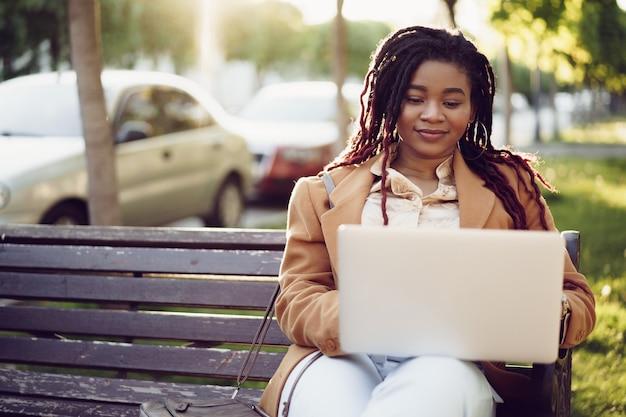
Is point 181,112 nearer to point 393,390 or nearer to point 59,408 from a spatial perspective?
point 59,408

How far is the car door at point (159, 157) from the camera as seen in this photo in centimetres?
756

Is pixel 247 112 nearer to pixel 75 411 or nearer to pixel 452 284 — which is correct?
pixel 75 411

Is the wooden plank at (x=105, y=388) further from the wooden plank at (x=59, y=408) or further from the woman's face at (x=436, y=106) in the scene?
the woman's face at (x=436, y=106)

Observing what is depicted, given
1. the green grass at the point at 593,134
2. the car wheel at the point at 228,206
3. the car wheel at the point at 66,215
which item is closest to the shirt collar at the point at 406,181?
the car wheel at the point at 66,215

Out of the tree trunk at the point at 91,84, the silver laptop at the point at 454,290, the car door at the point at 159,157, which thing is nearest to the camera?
the silver laptop at the point at 454,290

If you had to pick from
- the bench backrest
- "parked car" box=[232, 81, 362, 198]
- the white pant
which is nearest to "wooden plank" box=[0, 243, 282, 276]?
the bench backrest

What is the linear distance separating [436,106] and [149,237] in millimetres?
1244

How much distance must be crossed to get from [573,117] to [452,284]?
43.1 meters

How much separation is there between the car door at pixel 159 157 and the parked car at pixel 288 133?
2.07 m

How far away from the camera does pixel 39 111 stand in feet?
24.3

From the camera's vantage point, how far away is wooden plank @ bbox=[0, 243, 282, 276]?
3225 millimetres

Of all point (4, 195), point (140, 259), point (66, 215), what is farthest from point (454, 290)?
point (66, 215)

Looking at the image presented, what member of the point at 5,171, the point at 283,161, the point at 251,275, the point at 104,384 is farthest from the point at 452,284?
the point at 283,161

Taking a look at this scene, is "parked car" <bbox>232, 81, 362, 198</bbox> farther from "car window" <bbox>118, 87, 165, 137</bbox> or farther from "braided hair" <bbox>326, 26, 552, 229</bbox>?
"braided hair" <bbox>326, 26, 552, 229</bbox>
